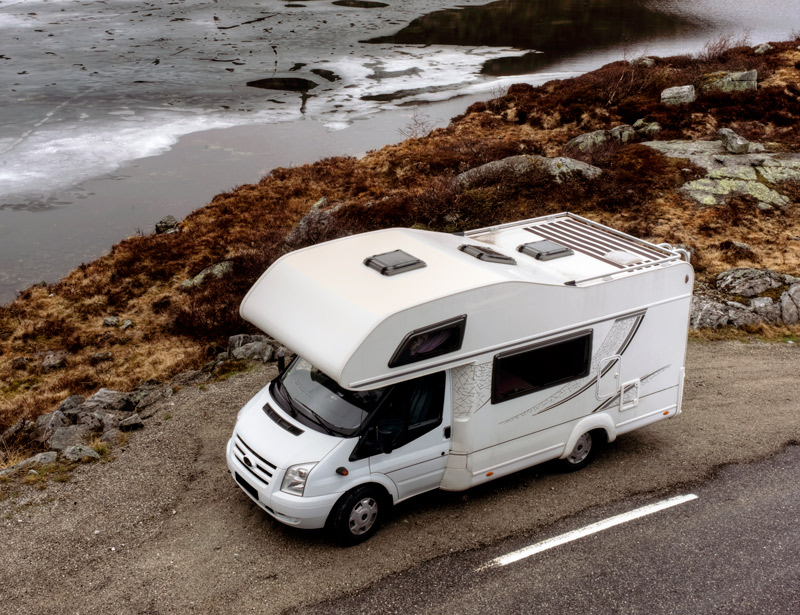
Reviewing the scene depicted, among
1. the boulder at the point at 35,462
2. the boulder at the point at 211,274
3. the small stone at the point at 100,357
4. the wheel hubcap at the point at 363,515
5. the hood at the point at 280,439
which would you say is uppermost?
the hood at the point at 280,439

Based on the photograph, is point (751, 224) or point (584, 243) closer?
point (584, 243)

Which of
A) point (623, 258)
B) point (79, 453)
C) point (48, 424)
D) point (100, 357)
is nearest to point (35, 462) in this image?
point (79, 453)

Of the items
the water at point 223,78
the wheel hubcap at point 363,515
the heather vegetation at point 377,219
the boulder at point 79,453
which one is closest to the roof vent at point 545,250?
the wheel hubcap at point 363,515

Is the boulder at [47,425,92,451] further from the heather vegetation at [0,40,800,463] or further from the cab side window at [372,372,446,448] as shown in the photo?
the cab side window at [372,372,446,448]

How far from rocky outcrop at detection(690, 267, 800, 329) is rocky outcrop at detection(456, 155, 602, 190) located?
641 centimetres

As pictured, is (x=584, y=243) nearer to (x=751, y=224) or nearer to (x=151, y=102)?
(x=751, y=224)

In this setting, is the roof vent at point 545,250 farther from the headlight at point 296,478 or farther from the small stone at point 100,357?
the small stone at point 100,357

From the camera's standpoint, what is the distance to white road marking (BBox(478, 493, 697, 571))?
8531mm

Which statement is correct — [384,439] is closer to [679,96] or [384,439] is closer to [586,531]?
[586,531]

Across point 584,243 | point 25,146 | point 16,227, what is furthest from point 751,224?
point 25,146

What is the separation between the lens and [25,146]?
33.7 metres

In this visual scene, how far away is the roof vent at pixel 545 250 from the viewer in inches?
398

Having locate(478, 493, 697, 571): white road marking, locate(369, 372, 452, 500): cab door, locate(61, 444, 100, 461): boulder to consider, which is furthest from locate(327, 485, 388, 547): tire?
locate(61, 444, 100, 461): boulder

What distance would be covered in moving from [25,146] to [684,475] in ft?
109
